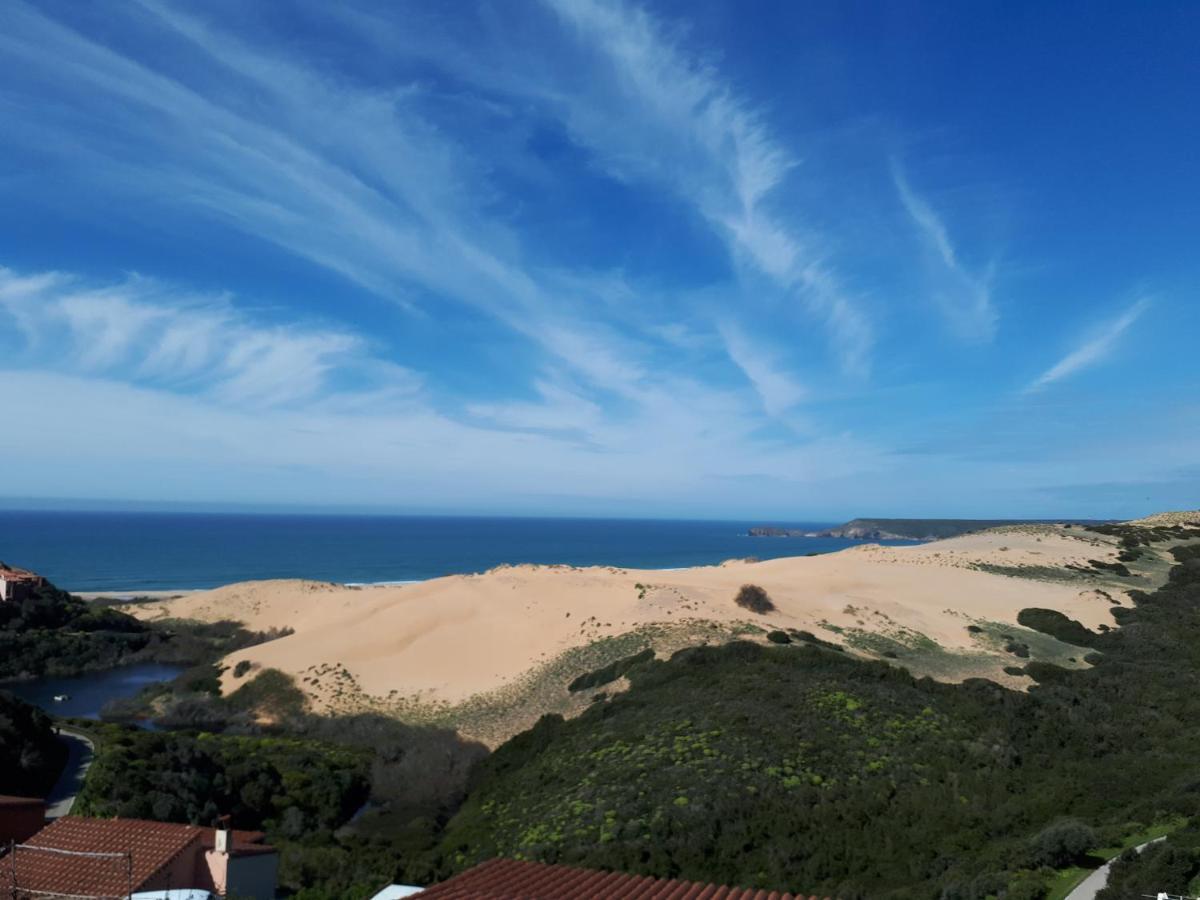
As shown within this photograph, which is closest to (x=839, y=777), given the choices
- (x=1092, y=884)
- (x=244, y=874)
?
(x=1092, y=884)

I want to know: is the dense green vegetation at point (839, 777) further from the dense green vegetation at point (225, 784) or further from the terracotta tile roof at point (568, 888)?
the terracotta tile roof at point (568, 888)

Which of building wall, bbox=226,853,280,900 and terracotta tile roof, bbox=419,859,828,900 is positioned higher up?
terracotta tile roof, bbox=419,859,828,900

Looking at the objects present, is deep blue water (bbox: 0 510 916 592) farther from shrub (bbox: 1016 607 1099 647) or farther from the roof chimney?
the roof chimney

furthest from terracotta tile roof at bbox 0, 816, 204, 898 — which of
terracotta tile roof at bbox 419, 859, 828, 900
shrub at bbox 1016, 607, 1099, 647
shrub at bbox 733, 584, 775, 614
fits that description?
shrub at bbox 1016, 607, 1099, 647

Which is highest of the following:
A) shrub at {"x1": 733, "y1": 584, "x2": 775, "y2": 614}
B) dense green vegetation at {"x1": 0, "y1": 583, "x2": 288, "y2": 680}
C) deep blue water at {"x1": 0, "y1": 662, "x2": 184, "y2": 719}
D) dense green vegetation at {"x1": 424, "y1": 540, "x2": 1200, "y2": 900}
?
shrub at {"x1": 733, "y1": 584, "x2": 775, "y2": 614}

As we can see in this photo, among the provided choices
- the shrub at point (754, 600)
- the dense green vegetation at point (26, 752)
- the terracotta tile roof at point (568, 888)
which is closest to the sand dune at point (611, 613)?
the shrub at point (754, 600)

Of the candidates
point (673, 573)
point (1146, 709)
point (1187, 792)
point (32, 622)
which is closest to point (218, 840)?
point (1187, 792)

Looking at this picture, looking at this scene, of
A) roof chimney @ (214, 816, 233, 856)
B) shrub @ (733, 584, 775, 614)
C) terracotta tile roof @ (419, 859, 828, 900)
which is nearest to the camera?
terracotta tile roof @ (419, 859, 828, 900)
